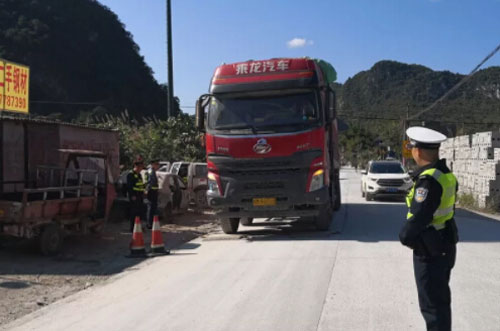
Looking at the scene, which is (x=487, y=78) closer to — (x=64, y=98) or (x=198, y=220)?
(x=64, y=98)

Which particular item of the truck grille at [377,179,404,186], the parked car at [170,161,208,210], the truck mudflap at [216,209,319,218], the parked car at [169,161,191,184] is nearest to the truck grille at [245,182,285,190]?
the truck mudflap at [216,209,319,218]

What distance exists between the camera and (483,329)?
527cm

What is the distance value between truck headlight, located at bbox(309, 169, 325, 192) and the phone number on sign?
470 inches

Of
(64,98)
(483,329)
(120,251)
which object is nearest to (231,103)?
(120,251)

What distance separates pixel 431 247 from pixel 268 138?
726 cm

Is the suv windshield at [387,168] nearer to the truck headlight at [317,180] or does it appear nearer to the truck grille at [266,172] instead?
the truck headlight at [317,180]

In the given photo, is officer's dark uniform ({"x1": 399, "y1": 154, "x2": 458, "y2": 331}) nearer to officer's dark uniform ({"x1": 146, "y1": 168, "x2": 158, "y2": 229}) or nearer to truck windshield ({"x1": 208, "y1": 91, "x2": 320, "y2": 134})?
truck windshield ({"x1": 208, "y1": 91, "x2": 320, "y2": 134})

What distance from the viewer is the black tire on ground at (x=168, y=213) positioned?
51.9 feet

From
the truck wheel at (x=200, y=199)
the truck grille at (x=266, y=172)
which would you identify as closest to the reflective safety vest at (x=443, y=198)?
the truck grille at (x=266, y=172)

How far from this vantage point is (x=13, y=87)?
61.2 ft

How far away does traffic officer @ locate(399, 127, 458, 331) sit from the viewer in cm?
394

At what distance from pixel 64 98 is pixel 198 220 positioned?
149 ft

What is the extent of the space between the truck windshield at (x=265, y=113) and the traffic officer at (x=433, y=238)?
7138 mm

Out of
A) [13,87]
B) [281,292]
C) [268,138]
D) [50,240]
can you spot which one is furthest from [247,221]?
[13,87]
